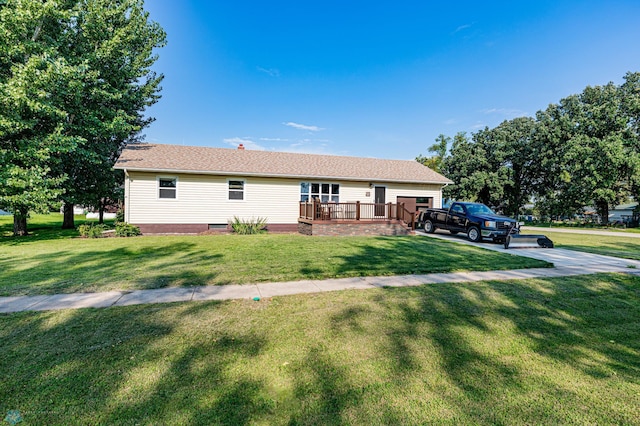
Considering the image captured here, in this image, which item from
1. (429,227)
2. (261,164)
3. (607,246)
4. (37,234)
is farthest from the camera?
(261,164)

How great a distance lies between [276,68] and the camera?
2123 centimetres

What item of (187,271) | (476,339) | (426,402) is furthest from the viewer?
(187,271)

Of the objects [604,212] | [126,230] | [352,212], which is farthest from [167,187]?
[604,212]

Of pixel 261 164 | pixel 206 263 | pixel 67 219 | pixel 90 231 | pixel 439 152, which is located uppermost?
pixel 439 152

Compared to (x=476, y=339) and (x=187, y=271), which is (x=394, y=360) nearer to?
(x=476, y=339)

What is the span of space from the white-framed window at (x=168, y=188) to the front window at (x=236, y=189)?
8.55 ft

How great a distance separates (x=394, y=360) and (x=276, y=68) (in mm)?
22330

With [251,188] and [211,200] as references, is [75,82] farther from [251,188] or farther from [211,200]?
[251,188]

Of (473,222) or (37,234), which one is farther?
(37,234)

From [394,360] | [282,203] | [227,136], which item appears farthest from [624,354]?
[227,136]

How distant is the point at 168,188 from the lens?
14164 millimetres

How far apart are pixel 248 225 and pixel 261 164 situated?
3809 millimetres

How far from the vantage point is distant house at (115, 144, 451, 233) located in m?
13.9

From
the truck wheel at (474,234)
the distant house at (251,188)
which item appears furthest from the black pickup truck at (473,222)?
the distant house at (251,188)
